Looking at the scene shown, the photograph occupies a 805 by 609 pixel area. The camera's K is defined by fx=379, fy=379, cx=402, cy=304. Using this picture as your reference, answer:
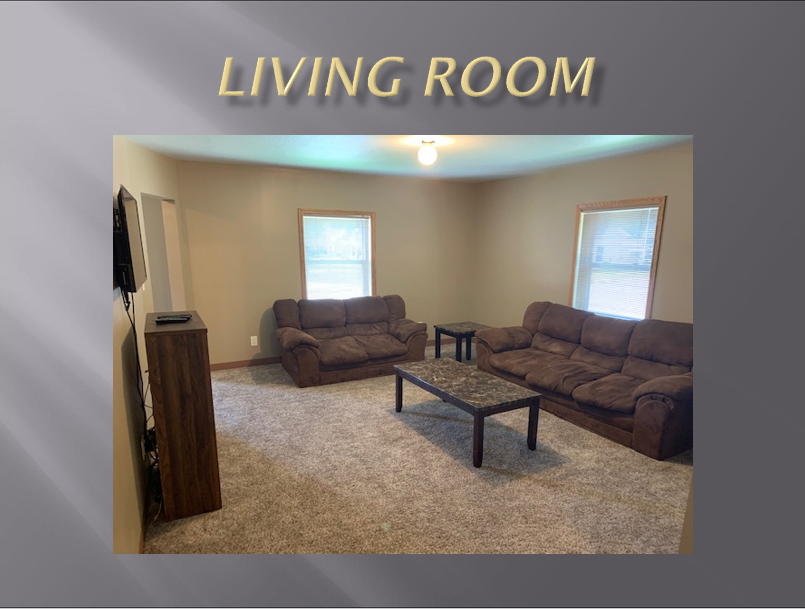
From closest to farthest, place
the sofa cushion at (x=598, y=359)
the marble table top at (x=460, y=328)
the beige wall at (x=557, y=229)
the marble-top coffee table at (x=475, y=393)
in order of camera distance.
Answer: the marble-top coffee table at (x=475, y=393)
the beige wall at (x=557, y=229)
the sofa cushion at (x=598, y=359)
the marble table top at (x=460, y=328)

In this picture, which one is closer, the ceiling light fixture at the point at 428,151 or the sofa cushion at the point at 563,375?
the ceiling light fixture at the point at 428,151

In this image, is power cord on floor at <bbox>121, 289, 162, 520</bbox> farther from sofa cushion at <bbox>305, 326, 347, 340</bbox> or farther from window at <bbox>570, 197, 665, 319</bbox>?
window at <bbox>570, 197, 665, 319</bbox>

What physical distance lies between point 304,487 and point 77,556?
1.36m

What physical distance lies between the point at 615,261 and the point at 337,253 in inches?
125

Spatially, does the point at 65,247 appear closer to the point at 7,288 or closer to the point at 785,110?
the point at 7,288

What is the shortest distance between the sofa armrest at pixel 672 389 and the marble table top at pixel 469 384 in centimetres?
74

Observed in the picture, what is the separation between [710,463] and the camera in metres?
1.00

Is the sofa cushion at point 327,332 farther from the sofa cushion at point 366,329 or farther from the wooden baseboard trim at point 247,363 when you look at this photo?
the wooden baseboard trim at point 247,363

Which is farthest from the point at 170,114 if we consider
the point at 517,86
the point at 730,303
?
the point at 730,303

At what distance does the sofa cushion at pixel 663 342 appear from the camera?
3.04 m

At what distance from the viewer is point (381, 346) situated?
4277mm

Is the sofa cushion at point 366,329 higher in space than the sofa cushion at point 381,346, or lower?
higher

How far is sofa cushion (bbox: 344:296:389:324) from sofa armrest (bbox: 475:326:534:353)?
4.44 ft

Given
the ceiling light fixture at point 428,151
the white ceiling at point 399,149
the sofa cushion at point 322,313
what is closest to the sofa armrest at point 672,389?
the white ceiling at point 399,149
